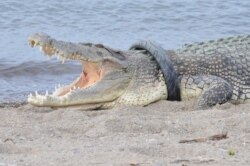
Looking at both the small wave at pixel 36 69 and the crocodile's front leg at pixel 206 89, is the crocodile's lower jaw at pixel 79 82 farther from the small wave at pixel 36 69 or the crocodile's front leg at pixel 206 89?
the small wave at pixel 36 69

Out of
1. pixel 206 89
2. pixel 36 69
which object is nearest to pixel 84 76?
pixel 206 89

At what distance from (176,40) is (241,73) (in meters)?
4.76

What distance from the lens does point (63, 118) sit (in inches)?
295

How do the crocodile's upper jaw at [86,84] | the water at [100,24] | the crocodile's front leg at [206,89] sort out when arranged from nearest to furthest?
the crocodile's upper jaw at [86,84] < the crocodile's front leg at [206,89] < the water at [100,24]

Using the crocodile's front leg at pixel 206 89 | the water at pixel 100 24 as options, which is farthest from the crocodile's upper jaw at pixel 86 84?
the water at pixel 100 24

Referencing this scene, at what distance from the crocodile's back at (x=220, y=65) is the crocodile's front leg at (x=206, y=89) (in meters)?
0.11

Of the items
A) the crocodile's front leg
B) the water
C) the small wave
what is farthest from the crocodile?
the small wave

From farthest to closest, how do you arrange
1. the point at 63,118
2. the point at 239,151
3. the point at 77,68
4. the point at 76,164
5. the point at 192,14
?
the point at 192,14, the point at 77,68, the point at 63,118, the point at 239,151, the point at 76,164

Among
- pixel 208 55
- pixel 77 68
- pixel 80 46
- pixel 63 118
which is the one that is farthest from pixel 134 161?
pixel 77 68

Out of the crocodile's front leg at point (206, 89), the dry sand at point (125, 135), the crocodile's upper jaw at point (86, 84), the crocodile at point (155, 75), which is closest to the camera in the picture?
the dry sand at point (125, 135)

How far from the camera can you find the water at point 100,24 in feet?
38.2

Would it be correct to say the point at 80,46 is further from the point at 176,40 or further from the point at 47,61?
the point at 176,40

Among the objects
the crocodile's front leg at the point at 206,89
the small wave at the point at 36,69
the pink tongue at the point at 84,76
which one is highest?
the pink tongue at the point at 84,76

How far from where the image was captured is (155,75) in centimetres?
856
